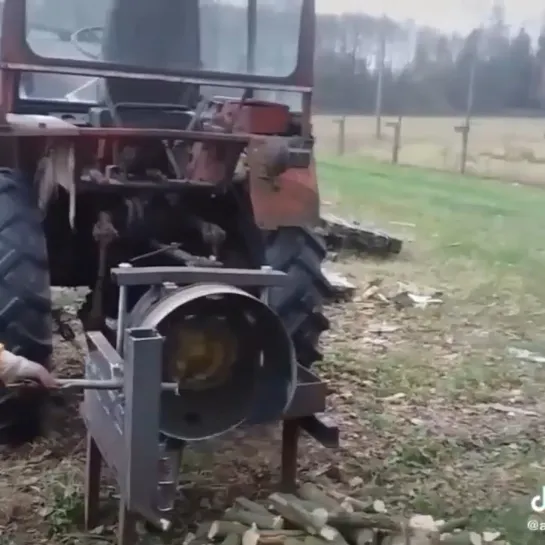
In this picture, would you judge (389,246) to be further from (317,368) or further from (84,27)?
(84,27)

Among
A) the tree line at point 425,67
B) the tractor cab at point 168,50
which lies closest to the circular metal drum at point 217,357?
the tractor cab at point 168,50

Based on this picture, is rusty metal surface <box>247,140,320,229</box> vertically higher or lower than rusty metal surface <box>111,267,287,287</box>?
higher

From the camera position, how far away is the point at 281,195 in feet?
10.9

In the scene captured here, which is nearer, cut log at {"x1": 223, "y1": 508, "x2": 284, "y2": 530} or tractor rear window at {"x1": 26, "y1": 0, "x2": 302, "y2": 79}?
cut log at {"x1": 223, "y1": 508, "x2": 284, "y2": 530}

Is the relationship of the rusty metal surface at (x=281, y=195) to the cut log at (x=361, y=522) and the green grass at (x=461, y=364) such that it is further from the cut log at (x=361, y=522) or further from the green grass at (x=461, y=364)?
the cut log at (x=361, y=522)

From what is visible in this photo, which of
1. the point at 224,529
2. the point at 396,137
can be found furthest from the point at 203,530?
the point at 396,137

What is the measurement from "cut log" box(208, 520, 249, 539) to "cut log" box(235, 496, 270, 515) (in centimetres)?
12

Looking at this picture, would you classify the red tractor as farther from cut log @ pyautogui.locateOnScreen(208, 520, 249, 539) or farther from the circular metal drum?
cut log @ pyautogui.locateOnScreen(208, 520, 249, 539)

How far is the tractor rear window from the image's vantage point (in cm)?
351

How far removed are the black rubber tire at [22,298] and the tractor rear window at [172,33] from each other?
0.54 metres

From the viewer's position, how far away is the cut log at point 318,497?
9.43 feet

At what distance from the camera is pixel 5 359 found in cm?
242

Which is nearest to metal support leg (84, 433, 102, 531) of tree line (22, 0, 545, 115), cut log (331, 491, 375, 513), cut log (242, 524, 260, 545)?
cut log (242, 524, 260, 545)

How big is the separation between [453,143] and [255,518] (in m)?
9.25
